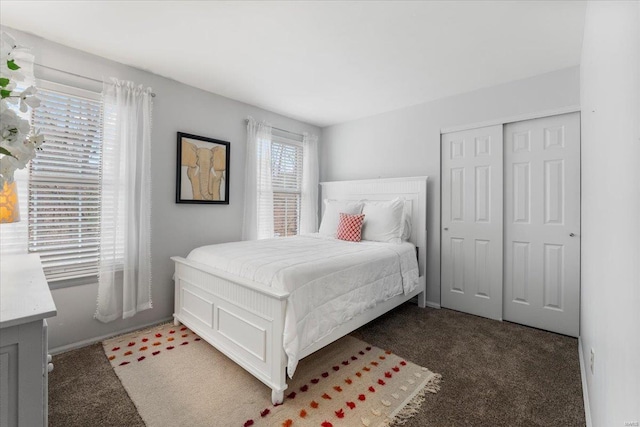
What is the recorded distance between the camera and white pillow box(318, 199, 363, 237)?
140 inches

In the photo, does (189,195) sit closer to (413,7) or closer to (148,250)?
(148,250)

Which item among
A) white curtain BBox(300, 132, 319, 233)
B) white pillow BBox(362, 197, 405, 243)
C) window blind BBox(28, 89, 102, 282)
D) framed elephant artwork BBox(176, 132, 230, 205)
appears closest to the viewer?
window blind BBox(28, 89, 102, 282)

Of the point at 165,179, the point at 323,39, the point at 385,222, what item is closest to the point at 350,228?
the point at 385,222

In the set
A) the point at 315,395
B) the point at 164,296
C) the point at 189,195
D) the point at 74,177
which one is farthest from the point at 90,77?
the point at 315,395

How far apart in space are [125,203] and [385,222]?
2.58m

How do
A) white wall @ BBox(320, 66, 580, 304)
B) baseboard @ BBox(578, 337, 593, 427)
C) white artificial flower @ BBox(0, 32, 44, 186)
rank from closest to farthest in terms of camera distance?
1. white artificial flower @ BBox(0, 32, 44, 186)
2. baseboard @ BBox(578, 337, 593, 427)
3. white wall @ BBox(320, 66, 580, 304)

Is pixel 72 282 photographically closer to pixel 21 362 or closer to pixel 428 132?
pixel 21 362

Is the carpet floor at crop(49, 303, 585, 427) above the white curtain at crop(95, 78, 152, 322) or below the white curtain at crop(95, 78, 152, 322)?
below

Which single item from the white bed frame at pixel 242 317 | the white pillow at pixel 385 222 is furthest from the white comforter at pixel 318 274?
the white pillow at pixel 385 222

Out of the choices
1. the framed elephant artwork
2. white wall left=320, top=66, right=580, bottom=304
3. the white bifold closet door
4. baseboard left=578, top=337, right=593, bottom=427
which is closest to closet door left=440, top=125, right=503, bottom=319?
the white bifold closet door

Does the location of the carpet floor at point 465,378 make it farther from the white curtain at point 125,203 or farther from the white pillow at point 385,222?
the white pillow at point 385,222

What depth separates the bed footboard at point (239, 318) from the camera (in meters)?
1.75

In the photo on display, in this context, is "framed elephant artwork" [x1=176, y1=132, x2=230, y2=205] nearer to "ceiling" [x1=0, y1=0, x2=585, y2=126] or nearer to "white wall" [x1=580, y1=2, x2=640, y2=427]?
"ceiling" [x1=0, y1=0, x2=585, y2=126]

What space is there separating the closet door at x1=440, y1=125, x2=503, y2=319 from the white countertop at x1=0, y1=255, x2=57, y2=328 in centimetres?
342
